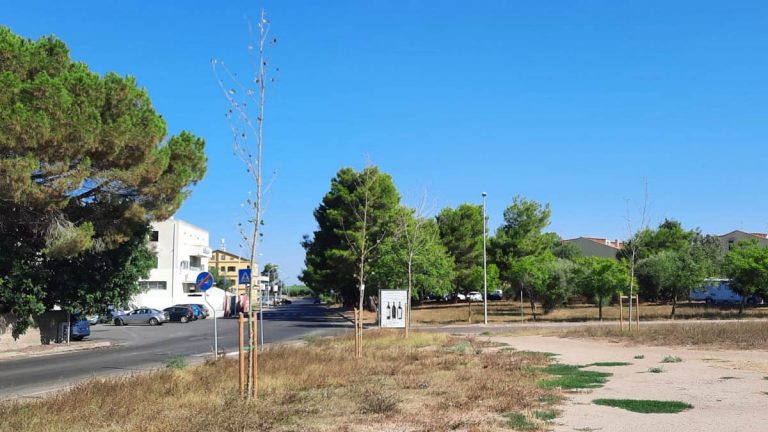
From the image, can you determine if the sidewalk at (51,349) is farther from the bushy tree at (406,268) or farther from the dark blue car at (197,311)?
the dark blue car at (197,311)

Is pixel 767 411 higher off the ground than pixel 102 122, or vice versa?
pixel 102 122

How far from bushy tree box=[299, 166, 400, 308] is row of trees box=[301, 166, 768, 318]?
0.30 ft

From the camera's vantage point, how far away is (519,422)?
883 cm

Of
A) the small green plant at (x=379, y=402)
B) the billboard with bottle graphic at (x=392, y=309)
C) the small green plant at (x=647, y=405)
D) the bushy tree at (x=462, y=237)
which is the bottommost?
the small green plant at (x=647, y=405)

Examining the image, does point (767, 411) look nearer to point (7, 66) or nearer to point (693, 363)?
point (693, 363)

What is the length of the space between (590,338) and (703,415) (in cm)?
2057

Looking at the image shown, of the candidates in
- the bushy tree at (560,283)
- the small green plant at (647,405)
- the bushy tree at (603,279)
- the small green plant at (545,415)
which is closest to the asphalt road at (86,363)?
the small green plant at (545,415)

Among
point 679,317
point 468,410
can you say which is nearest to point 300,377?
point 468,410

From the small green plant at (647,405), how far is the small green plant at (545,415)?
1.32 meters

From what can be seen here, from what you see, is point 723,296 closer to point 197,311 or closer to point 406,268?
point 406,268

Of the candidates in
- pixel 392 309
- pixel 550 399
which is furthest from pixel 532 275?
pixel 550 399

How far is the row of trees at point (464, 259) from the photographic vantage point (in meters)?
44.1

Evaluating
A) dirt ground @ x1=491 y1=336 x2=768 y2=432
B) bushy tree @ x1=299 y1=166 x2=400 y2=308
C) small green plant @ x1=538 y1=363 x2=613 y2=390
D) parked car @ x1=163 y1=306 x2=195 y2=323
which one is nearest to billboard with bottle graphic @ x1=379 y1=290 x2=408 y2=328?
dirt ground @ x1=491 y1=336 x2=768 y2=432

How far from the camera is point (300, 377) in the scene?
13.5 m
